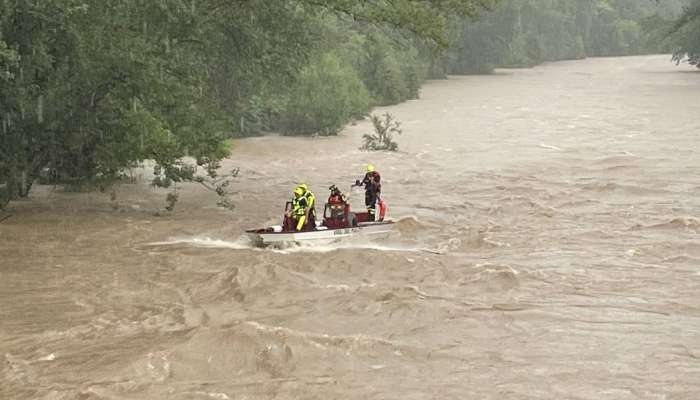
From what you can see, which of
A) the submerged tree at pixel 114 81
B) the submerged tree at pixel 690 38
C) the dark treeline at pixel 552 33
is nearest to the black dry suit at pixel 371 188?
the submerged tree at pixel 114 81

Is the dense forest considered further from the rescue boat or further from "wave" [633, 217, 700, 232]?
"wave" [633, 217, 700, 232]

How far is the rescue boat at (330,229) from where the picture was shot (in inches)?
701

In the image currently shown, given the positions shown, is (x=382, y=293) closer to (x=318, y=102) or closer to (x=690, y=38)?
(x=318, y=102)

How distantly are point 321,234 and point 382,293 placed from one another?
3.84 meters

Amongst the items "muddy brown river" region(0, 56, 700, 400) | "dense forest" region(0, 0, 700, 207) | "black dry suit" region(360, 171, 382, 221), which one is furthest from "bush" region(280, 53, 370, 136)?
"black dry suit" region(360, 171, 382, 221)

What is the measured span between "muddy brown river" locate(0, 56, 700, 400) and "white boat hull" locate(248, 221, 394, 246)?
8.7 inches

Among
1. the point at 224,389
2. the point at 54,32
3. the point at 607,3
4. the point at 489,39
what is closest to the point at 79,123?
the point at 54,32

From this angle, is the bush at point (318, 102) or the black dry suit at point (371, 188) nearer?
the black dry suit at point (371, 188)

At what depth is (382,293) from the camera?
14641mm

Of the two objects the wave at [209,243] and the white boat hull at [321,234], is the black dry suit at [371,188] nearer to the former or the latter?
the white boat hull at [321,234]

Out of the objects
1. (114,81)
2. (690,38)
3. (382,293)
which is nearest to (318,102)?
(114,81)

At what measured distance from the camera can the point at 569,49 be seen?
101 metres

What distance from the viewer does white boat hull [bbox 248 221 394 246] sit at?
58.3 feet

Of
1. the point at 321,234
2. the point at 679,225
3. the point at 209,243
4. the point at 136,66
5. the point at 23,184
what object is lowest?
the point at 679,225
